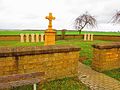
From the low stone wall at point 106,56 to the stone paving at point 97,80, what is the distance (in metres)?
0.42

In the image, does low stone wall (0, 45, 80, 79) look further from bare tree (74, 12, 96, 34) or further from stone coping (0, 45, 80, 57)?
bare tree (74, 12, 96, 34)

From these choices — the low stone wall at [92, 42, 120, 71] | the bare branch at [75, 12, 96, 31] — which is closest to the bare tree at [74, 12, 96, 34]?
the bare branch at [75, 12, 96, 31]

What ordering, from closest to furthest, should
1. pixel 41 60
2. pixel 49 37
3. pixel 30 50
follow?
1. pixel 30 50
2. pixel 41 60
3. pixel 49 37

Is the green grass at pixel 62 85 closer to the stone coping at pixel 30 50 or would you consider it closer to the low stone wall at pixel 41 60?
the low stone wall at pixel 41 60

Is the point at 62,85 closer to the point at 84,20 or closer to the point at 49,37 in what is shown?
the point at 49,37

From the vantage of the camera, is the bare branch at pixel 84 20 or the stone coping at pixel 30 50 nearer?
the stone coping at pixel 30 50

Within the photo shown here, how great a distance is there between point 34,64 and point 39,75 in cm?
159

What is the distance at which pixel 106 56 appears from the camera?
8.33 meters

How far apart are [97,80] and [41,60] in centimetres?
211

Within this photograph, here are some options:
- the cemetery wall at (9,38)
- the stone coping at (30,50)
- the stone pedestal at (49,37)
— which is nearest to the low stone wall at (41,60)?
the stone coping at (30,50)

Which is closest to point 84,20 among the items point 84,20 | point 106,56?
point 84,20

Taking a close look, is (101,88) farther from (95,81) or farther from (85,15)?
(85,15)

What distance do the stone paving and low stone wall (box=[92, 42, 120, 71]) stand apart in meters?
0.42

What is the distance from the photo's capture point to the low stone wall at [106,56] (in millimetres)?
8256
